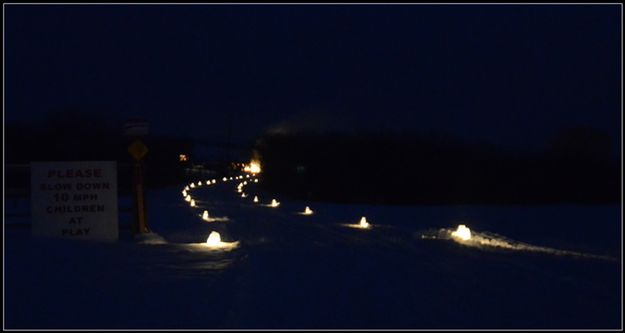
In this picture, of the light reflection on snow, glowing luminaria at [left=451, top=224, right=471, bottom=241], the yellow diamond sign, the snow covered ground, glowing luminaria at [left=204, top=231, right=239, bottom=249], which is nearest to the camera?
the snow covered ground

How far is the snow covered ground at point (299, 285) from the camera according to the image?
9.96 metres

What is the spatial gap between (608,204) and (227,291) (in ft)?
184

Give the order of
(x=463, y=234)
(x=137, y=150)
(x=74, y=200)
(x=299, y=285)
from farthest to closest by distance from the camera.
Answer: (x=463, y=234)
(x=137, y=150)
(x=74, y=200)
(x=299, y=285)

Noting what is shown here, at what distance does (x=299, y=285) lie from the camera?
12797 millimetres

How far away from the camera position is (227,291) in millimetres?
11875

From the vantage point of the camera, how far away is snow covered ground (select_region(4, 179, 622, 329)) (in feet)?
32.7

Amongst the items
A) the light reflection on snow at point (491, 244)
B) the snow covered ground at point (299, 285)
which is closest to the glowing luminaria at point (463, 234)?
the light reflection on snow at point (491, 244)

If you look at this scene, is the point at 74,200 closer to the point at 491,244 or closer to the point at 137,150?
the point at 137,150

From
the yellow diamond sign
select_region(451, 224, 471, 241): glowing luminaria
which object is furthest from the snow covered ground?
select_region(451, 224, 471, 241): glowing luminaria

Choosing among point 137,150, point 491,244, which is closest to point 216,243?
point 137,150

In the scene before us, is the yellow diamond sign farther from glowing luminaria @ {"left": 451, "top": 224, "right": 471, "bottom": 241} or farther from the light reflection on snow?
glowing luminaria @ {"left": 451, "top": 224, "right": 471, "bottom": 241}

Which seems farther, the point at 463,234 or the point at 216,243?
the point at 463,234

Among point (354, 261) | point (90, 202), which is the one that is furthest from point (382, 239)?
point (90, 202)

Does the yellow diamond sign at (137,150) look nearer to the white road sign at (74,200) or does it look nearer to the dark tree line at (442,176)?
the white road sign at (74,200)
